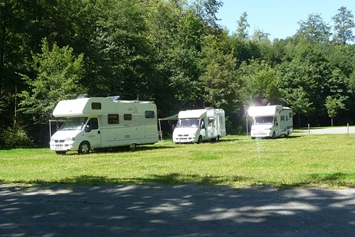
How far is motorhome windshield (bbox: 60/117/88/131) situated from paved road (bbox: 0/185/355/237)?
12.3 m

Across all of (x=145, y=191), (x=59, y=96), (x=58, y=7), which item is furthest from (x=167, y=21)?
(x=145, y=191)

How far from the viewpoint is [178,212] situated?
265 inches

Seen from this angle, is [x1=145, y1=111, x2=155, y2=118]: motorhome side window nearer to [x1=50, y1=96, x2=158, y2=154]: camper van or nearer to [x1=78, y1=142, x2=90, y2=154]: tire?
[x1=50, y1=96, x2=158, y2=154]: camper van

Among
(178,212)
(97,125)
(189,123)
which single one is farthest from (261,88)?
(178,212)

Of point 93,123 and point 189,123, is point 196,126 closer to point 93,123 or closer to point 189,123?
point 189,123

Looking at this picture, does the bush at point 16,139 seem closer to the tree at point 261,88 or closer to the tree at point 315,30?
the tree at point 261,88

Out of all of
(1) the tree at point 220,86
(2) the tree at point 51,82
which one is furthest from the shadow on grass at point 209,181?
(1) the tree at point 220,86

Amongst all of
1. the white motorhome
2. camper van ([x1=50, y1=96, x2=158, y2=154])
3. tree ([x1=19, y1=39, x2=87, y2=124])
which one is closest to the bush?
tree ([x1=19, y1=39, x2=87, y2=124])

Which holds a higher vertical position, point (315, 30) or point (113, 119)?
point (315, 30)

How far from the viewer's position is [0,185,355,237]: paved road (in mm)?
5613

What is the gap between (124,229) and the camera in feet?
18.9

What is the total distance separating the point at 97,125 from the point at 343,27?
9229 cm

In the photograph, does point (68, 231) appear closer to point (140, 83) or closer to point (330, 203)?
point (330, 203)

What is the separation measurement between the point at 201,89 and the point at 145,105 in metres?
21.9
